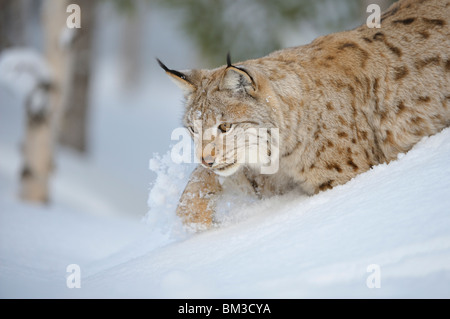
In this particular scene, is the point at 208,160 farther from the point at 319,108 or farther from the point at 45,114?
the point at 45,114

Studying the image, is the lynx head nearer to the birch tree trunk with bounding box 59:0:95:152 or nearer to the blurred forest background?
the blurred forest background

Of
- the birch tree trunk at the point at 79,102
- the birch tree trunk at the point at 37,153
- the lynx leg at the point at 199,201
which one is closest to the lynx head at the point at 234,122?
the lynx leg at the point at 199,201

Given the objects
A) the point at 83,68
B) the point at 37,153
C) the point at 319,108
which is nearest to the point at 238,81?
the point at 319,108

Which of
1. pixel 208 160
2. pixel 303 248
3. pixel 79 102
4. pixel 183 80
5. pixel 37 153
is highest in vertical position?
pixel 79 102

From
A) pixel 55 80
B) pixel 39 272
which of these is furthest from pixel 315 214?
pixel 55 80

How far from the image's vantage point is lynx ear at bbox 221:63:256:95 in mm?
2896

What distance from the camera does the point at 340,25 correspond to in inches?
335

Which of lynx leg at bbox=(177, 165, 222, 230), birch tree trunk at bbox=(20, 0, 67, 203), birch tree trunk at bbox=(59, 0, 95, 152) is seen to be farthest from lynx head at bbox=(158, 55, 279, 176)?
birch tree trunk at bbox=(59, 0, 95, 152)

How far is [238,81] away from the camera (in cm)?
298

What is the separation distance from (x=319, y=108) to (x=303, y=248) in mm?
1094

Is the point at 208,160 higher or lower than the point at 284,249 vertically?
higher

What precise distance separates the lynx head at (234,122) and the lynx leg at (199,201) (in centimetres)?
26
